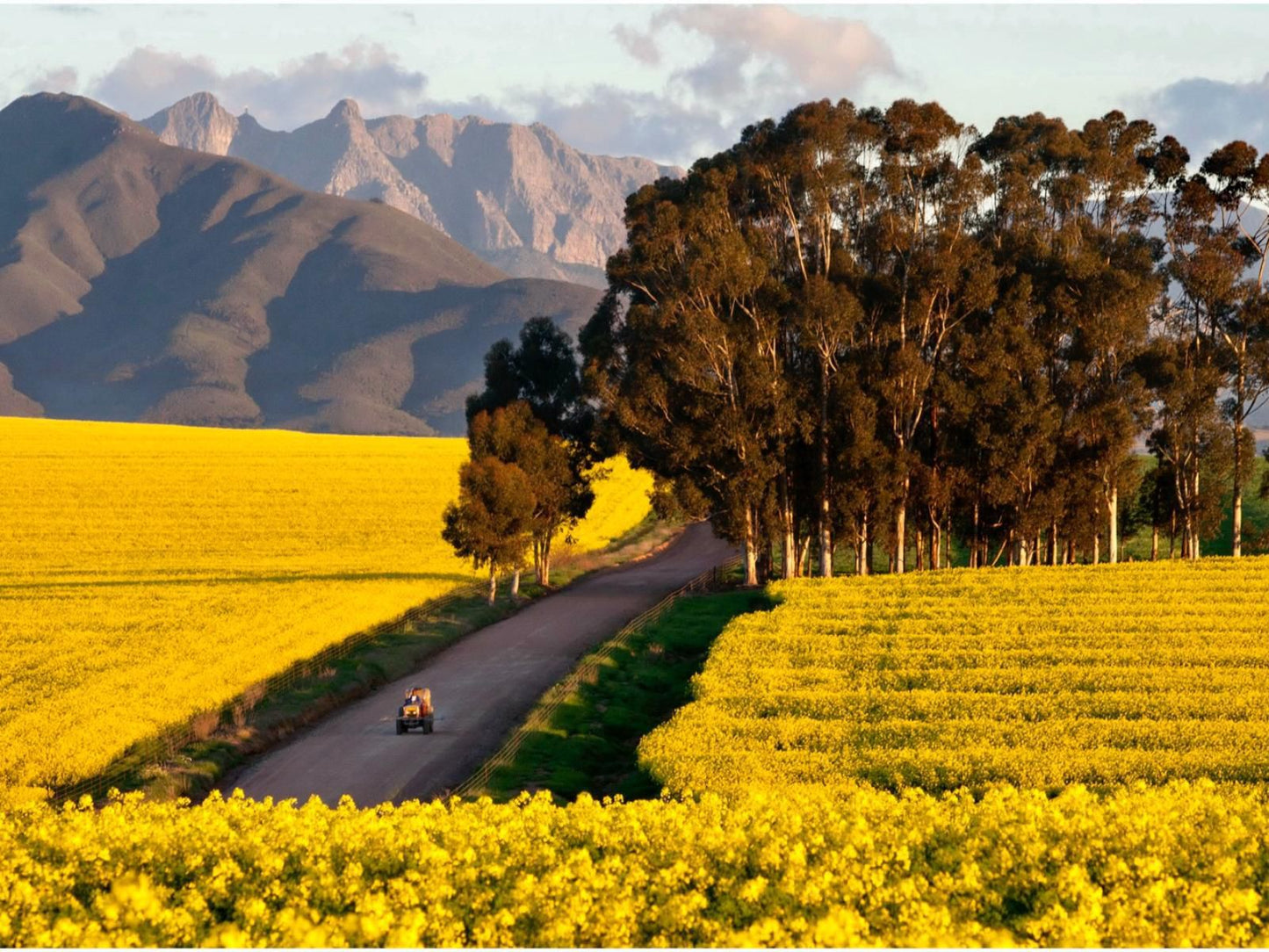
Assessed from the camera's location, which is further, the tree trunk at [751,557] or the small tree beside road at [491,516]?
the tree trunk at [751,557]

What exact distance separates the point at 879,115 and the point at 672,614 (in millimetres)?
25456

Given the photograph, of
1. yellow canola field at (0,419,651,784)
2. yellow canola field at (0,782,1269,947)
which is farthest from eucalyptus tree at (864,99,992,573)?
yellow canola field at (0,782,1269,947)

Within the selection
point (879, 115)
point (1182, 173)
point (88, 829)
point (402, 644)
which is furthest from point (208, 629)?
point (1182, 173)

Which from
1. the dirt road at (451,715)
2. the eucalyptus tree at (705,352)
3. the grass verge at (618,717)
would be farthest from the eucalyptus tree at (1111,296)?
the dirt road at (451,715)

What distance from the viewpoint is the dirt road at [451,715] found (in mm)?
30094

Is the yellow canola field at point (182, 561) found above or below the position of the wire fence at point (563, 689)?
above

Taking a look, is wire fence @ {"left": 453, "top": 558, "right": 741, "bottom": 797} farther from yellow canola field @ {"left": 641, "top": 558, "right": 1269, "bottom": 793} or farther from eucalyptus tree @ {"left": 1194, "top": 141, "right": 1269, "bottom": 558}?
eucalyptus tree @ {"left": 1194, "top": 141, "right": 1269, "bottom": 558}

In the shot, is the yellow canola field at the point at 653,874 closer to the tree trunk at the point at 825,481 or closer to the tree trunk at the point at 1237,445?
the tree trunk at the point at 825,481

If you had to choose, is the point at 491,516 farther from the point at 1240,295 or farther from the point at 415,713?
the point at 1240,295

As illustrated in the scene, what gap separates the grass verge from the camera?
28.6 m

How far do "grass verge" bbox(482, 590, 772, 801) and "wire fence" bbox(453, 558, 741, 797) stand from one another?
0.60ft

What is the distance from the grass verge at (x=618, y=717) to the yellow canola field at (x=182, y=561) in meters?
10.1

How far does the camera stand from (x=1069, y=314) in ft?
179

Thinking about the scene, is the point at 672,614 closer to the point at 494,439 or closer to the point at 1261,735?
the point at 494,439
